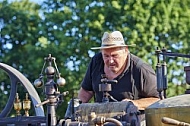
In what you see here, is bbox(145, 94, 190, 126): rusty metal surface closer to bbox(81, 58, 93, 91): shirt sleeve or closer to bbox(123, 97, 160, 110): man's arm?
bbox(123, 97, 160, 110): man's arm

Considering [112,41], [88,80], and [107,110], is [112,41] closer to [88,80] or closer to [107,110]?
[88,80]

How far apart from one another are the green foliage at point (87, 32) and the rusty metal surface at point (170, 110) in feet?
54.8

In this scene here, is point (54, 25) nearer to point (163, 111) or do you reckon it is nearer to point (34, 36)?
point (34, 36)

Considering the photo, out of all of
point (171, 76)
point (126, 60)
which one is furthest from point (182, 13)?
point (126, 60)

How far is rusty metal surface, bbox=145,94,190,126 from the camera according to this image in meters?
5.20

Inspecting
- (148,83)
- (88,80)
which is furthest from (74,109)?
(88,80)

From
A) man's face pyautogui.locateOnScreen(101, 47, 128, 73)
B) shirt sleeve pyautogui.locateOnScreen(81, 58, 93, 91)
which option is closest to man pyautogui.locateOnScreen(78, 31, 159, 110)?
man's face pyautogui.locateOnScreen(101, 47, 128, 73)

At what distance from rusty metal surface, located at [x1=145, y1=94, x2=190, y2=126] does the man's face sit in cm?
142

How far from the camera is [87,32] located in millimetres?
23406

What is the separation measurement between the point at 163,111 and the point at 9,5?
66.8 ft

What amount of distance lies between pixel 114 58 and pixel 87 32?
1646 cm

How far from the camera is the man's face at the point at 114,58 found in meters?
6.95

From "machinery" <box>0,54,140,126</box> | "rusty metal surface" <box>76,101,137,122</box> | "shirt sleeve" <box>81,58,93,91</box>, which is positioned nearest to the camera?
→ "machinery" <box>0,54,140,126</box>

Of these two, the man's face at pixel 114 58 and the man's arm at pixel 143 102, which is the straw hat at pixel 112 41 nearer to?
the man's face at pixel 114 58
